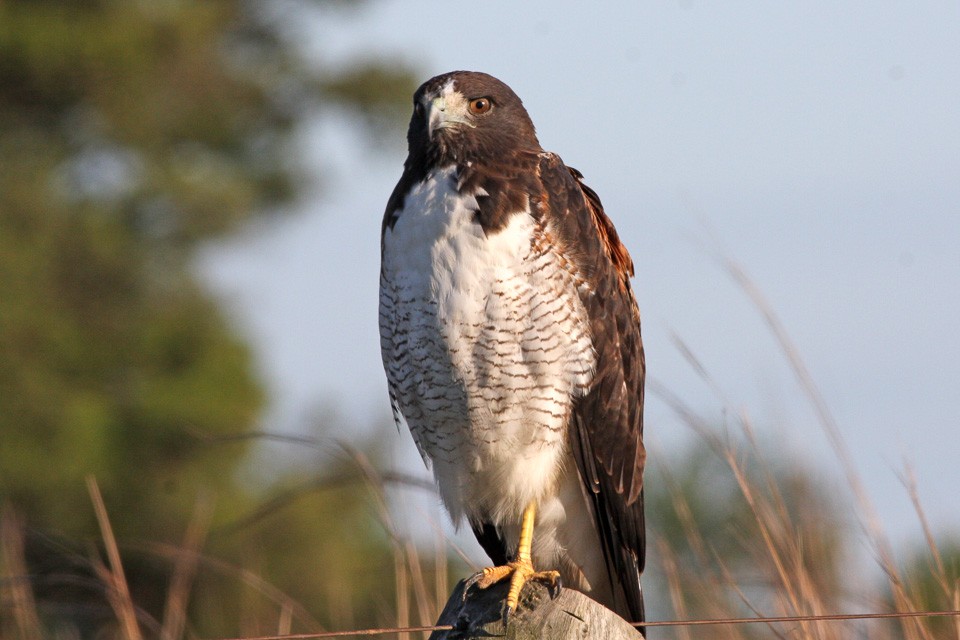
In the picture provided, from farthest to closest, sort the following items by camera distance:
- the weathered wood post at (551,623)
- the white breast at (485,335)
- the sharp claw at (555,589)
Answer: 1. the white breast at (485,335)
2. the sharp claw at (555,589)
3. the weathered wood post at (551,623)

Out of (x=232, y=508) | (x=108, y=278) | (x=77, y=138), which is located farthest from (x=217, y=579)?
(x=77, y=138)

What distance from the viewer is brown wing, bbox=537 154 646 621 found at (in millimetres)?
3303

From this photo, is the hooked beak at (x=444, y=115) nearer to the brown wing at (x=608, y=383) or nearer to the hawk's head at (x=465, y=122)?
the hawk's head at (x=465, y=122)

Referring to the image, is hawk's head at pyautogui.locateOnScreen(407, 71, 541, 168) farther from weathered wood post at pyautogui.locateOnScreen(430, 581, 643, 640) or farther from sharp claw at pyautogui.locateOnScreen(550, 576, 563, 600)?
weathered wood post at pyautogui.locateOnScreen(430, 581, 643, 640)

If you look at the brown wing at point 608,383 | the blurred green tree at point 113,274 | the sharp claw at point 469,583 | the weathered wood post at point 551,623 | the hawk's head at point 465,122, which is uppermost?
the blurred green tree at point 113,274

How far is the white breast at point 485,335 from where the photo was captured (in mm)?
3104

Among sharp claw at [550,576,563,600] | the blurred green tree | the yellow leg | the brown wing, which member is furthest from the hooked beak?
the blurred green tree

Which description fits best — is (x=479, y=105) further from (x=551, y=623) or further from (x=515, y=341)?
(x=551, y=623)

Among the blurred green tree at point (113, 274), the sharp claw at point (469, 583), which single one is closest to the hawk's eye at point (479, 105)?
the sharp claw at point (469, 583)

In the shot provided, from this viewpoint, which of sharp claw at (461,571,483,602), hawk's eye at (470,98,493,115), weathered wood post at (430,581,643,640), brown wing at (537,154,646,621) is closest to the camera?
weathered wood post at (430,581,643,640)

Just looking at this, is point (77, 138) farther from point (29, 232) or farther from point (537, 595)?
point (537, 595)

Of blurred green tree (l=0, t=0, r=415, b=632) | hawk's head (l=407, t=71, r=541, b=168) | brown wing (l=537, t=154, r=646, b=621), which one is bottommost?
brown wing (l=537, t=154, r=646, b=621)

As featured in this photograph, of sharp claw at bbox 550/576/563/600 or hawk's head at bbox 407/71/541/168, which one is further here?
hawk's head at bbox 407/71/541/168

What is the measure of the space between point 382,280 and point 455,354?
1.12 ft
